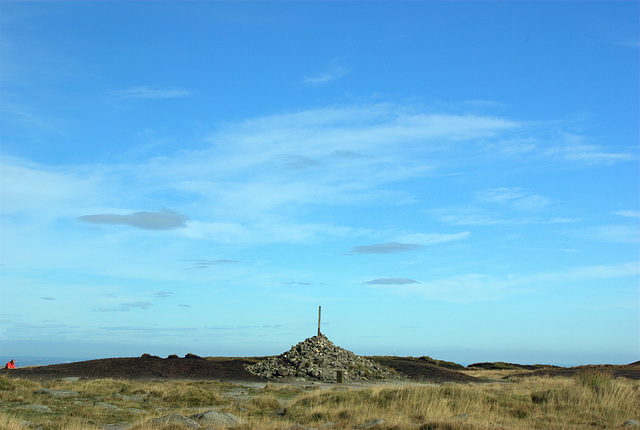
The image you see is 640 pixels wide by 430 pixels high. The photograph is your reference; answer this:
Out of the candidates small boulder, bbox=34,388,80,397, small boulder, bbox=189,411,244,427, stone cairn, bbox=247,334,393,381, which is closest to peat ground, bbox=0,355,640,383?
stone cairn, bbox=247,334,393,381

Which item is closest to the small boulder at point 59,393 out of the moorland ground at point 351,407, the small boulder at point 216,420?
the moorland ground at point 351,407

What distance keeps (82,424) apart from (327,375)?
26.4 meters

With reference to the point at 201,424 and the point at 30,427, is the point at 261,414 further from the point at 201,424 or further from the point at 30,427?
the point at 30,427

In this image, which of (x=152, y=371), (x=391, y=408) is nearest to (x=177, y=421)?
(x=391, y=408)

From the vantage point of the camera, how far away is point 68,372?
3784cm

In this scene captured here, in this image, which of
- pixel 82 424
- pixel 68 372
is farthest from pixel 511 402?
pixel 68 372

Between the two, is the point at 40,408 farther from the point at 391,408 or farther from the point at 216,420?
the point at 391,408

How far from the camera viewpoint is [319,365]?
4206cm

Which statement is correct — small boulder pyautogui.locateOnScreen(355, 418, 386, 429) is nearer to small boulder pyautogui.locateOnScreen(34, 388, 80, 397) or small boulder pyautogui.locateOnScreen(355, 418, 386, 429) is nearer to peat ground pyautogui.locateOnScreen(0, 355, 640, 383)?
small boulder pyautogui.locateOnScreen(34, 388, 80, 397)

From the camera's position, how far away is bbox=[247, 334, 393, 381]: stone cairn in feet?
133

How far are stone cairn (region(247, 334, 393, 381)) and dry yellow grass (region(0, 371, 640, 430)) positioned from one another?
55.7ft

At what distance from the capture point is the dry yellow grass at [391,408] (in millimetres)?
14953

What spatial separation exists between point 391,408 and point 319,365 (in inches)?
955

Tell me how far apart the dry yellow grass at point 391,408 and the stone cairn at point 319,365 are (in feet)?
55.7
